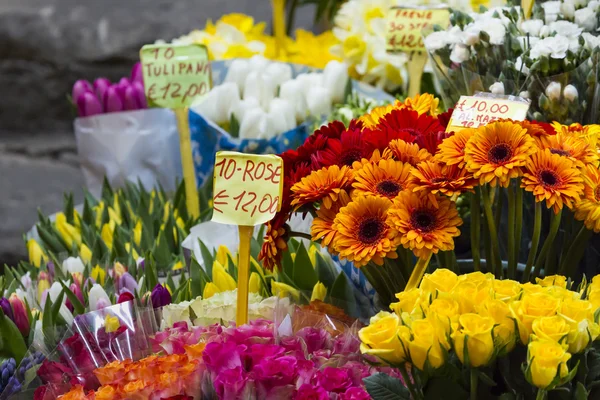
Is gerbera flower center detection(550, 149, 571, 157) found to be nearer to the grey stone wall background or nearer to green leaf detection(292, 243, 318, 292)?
green leaf detection(292, 243, 318, 292)

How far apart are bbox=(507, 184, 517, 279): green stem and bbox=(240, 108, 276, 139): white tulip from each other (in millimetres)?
802

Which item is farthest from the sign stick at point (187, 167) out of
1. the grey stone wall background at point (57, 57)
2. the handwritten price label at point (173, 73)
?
the grey stone wall background at point (57, 57)

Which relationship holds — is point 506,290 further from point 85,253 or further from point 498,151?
point 85,253

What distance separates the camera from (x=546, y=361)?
1.96 feet

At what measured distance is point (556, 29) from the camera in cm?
110

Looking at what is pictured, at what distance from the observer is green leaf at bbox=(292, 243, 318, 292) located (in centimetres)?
105

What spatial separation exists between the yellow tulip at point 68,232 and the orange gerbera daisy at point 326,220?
792 mm

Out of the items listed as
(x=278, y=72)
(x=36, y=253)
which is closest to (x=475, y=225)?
(x=36, y=253)

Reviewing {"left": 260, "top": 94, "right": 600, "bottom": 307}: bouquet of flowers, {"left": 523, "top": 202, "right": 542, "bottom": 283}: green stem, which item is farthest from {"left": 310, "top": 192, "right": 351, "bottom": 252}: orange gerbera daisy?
{"left": 523, "top": 202, "right": 542, "bottom": 283}: green stem

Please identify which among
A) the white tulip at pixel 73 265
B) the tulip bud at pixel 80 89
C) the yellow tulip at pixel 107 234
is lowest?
the yellow tulip at pixel 107 234

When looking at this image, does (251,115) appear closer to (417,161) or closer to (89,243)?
(89,243)

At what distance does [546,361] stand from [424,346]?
0.32ft

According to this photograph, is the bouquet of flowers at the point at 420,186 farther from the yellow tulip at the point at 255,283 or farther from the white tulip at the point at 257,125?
the white tulip at the point at 257,125

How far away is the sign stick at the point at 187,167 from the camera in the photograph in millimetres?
1521
